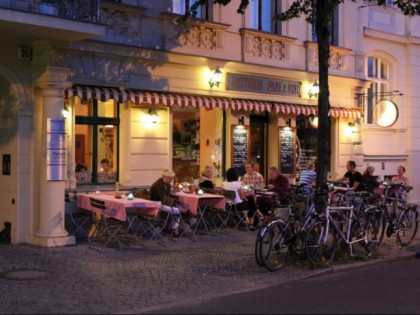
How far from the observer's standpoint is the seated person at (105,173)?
13.1 meters

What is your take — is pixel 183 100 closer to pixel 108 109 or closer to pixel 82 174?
pixel 108 109

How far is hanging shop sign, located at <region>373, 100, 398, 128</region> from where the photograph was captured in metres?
17.5

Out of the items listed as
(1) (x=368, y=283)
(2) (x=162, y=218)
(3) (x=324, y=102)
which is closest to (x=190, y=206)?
(2) (x=162, y=218)

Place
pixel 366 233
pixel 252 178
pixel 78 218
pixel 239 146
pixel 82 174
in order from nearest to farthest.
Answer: pixel 366 233 < pixel 78 218 < pixel 82 174 < pixel 252 178 < pixel 239 146

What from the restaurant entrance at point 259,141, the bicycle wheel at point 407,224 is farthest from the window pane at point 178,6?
the bicycle wheel at point 407,224

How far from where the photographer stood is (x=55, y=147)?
10.9 meters

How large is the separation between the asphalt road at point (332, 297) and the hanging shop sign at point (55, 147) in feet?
14.9

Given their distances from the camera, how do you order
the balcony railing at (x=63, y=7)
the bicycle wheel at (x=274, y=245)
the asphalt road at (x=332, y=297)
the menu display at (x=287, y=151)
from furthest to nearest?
the menu display at (x=287, y=151), the balcony railing at (x=63, y=7), the bicycle wheel at (x=274, y=245), the asphalt road at (x=332, y=297)

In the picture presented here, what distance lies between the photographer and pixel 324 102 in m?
10.4

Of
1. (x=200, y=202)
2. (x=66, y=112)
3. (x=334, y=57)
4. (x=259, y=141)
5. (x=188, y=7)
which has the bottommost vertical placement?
(x=200, y=202)

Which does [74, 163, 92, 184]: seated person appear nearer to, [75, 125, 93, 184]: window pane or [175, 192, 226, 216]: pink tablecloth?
[75, 125, 93, 184]: window pane

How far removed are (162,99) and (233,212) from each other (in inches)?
111

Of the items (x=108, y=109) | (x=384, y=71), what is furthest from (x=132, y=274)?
(x=384, y=71)

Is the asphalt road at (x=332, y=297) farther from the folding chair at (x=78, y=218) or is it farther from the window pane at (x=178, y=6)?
the window pane at (x=178, y=6)
